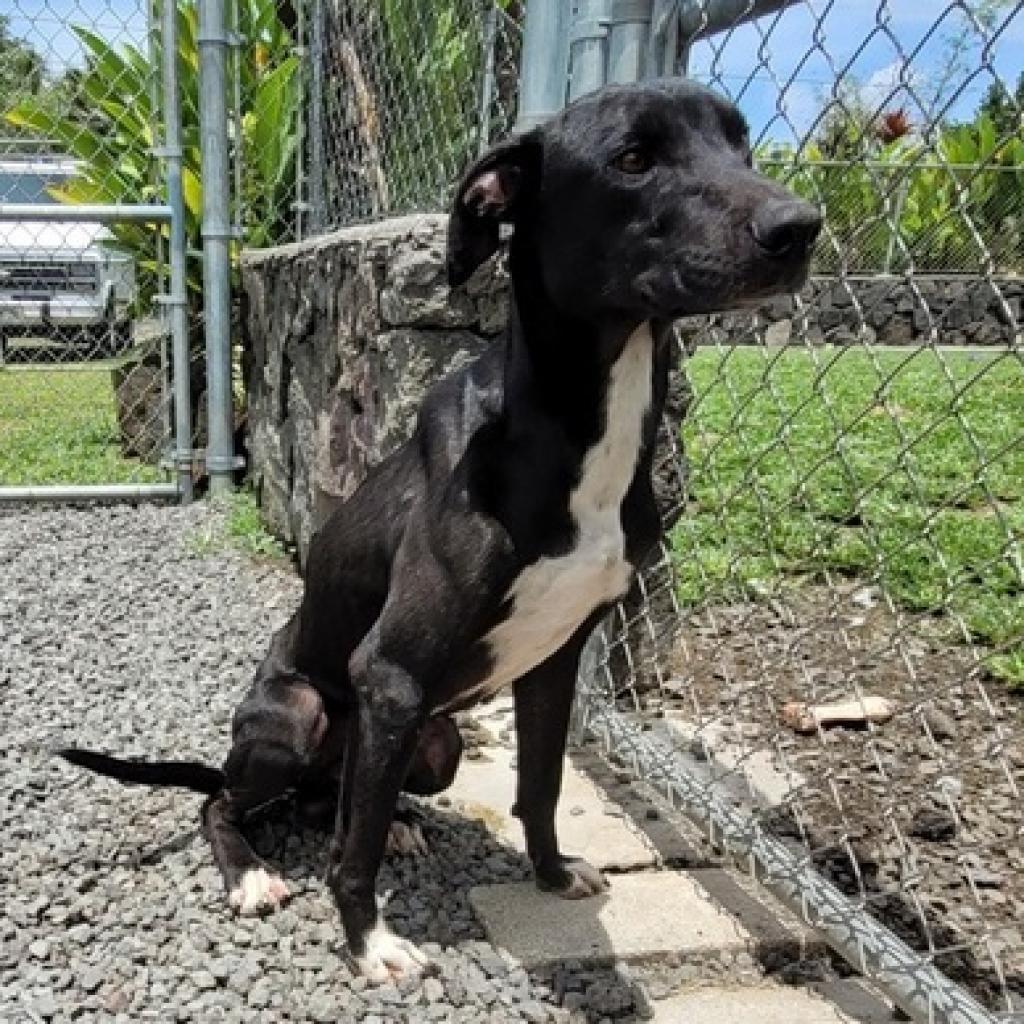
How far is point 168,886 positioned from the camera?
8.16ft

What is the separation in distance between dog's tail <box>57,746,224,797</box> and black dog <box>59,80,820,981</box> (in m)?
0.12

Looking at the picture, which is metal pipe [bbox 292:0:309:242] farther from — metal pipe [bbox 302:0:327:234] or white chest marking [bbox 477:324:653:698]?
white chest marking [bbox 477:324:653:698]

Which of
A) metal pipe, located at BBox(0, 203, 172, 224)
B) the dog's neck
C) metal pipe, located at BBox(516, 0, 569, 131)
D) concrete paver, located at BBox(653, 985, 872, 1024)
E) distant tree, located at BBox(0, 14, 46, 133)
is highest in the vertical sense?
distant tree, located at BBox(0, 14, 46, 133)

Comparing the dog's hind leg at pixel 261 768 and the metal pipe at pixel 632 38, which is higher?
the metal pipe at pixel 632 38

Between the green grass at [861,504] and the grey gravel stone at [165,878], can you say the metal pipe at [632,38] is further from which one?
the grey gravel stone at [165,878]

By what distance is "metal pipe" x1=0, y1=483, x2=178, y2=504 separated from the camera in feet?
Result: 18.8

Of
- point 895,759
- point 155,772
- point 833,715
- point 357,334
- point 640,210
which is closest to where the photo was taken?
point 640,210

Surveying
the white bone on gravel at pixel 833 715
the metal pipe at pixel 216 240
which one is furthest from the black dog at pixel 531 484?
the metal pipe at pixel 216 240

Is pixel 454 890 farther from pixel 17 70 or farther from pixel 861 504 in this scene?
pixel 17 70

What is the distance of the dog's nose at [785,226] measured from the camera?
1.61 m

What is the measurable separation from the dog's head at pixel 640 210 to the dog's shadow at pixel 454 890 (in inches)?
47.8

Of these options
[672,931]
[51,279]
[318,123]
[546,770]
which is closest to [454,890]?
[546,770]

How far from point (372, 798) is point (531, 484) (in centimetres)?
62

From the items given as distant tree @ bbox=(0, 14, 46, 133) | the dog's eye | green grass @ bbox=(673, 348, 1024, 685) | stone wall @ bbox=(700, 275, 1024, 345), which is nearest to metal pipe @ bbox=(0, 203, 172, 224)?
distant tree @ bbox=(0, 14, 46, 133)
